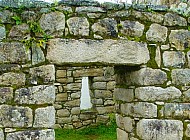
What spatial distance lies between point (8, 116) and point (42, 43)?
784 millimetres

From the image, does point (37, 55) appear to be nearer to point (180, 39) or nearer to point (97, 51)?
point (97, 51)

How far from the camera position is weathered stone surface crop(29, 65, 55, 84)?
10.7 feet

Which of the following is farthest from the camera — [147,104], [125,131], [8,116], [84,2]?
[125,131]

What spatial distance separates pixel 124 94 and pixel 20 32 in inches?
60.5

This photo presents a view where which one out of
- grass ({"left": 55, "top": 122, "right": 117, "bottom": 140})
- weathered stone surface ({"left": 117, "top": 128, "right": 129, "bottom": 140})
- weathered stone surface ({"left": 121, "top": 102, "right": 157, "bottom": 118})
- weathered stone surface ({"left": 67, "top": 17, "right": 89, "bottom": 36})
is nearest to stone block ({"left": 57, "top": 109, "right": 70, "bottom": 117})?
grass ({"left": 55, "top": 122, "right": 117, "bottom": 140})

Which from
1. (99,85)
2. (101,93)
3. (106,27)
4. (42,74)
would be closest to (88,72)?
(99,85)

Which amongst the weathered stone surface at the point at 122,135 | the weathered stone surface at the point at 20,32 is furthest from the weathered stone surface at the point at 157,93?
the weathered stone surface at the point at 20,32

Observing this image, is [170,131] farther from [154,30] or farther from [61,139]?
[61,139]

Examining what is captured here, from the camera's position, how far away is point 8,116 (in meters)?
Answer: 3.21

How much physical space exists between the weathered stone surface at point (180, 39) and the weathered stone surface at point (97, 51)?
0.35 m

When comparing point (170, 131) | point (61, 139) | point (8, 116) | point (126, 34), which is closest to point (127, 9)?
point (126, 34)

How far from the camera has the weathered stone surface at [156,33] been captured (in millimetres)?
3715

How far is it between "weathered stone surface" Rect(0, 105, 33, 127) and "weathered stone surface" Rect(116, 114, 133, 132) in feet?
4.15

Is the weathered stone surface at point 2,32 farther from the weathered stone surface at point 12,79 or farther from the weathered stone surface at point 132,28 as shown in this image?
the weathered stone surface at point 132,28
